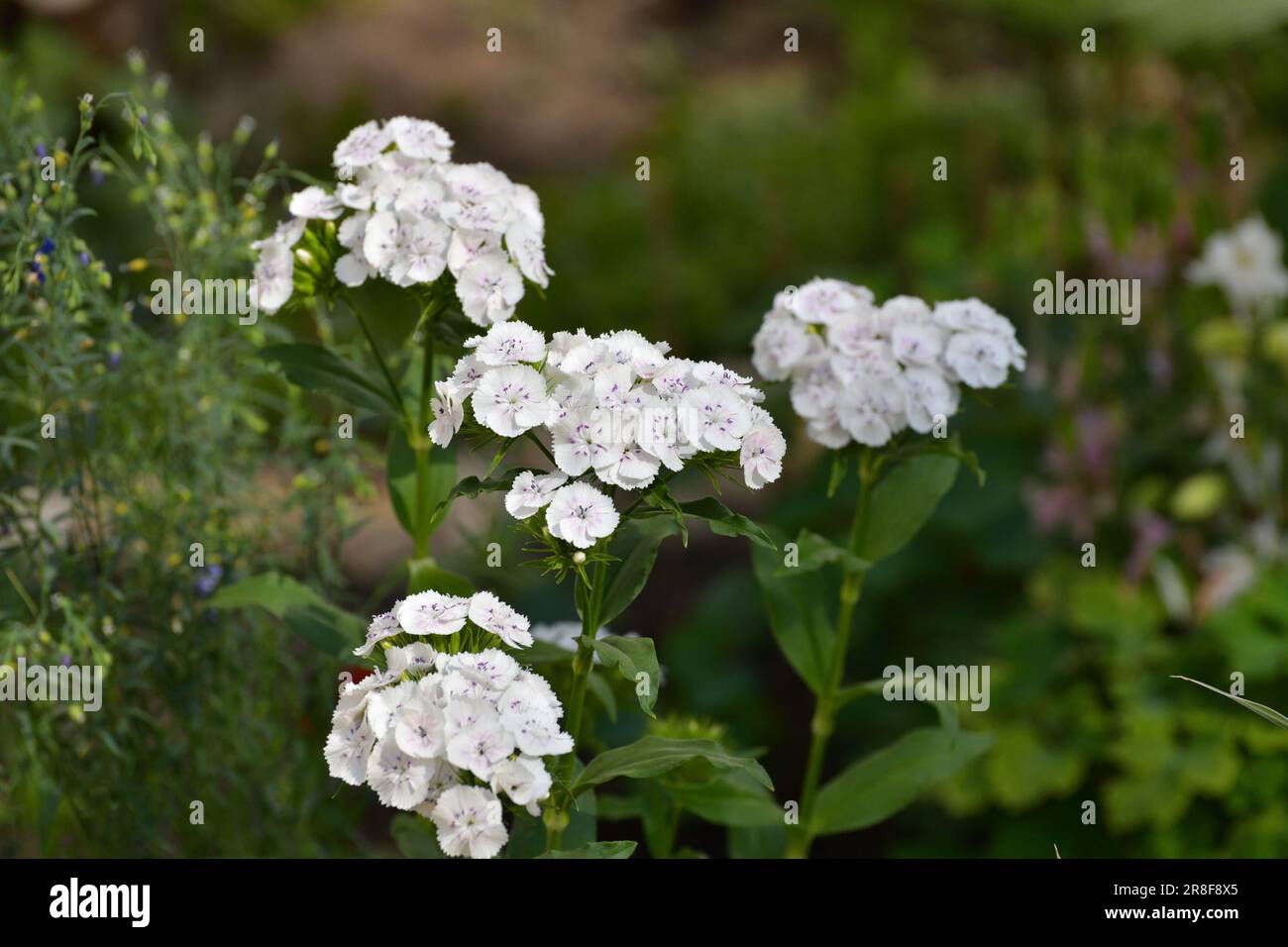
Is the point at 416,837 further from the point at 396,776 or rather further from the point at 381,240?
the point at 381,240

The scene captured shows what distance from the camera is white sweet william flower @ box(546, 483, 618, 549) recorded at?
1.30m

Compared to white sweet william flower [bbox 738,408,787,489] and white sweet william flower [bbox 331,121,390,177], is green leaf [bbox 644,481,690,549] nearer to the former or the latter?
white sweet william flower [bbox 738,408,787,489]

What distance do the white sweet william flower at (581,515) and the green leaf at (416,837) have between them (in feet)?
1.80

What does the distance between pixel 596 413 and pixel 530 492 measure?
0.32 ft

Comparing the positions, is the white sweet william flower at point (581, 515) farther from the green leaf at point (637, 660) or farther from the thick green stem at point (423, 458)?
the thick green stem at point (423, 458)

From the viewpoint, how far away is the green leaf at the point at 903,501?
1841 millimetres

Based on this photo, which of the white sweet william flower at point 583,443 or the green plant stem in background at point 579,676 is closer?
the white sweet william flower at point 583,443

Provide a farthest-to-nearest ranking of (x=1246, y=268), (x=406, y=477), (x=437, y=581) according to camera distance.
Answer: (x=1246, y=268)
(x=406, y=477)
(x=437, y=581)

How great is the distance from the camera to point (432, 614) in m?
1.30

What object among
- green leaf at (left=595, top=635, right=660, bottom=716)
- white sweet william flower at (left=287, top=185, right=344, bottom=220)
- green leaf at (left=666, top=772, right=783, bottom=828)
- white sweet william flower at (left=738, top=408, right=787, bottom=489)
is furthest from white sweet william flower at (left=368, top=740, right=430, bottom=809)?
white sweet william flower at (left=287, top=185, right=344, bottom=220)

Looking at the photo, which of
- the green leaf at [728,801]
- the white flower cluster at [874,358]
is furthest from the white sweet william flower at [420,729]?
the white flower cluster at [874,358]

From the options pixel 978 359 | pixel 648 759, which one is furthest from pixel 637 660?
pixel 978 359
